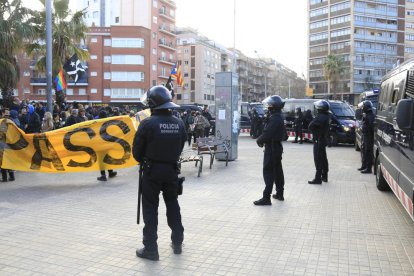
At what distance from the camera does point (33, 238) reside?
5.59 metres

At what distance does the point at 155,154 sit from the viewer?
15.5 feet

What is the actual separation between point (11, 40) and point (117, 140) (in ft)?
38.0

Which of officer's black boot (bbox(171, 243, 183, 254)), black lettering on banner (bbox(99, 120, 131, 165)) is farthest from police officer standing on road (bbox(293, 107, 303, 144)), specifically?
officer's black boot (bbox(171, 243, 183, 254))

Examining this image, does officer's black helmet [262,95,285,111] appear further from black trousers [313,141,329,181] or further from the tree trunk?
the tree trunk

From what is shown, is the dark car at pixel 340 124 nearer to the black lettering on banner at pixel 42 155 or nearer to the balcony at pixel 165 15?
the black lettering on banner at pixel 42 155

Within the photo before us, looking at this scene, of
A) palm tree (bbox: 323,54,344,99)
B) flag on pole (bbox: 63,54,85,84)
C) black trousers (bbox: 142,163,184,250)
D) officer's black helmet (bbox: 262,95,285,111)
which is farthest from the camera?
palm tree (bbox: 323,54,344,99)

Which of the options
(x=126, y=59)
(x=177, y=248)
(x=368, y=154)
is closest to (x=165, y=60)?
(x=126, y=59)

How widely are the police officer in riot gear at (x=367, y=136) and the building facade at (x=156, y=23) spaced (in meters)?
59.4

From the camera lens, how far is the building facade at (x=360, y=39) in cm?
8612

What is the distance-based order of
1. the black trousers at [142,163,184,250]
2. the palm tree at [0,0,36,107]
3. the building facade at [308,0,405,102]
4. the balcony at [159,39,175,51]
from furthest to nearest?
the building facade at [308,0,405,102] < the balcony at [159,39,175,51] < the palm tree at [0,0,36,107] < the black trousers at [142,163,184,250]

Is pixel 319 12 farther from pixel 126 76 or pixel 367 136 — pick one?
pixel 367 136

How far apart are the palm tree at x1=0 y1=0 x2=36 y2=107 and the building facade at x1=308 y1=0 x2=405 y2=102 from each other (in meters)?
72.4

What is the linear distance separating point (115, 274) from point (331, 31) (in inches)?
3694

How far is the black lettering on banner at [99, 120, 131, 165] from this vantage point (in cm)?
1012
